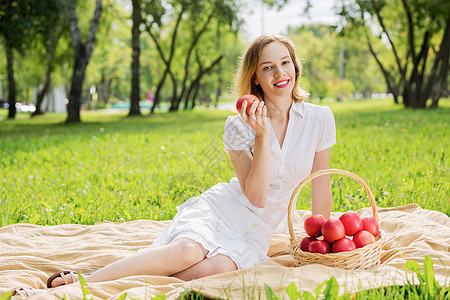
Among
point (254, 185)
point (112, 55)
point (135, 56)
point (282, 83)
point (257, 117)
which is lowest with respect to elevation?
point (254, 185)

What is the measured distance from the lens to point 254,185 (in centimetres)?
313

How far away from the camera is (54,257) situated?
12.5ft

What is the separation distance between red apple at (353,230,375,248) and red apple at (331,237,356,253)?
7 cm

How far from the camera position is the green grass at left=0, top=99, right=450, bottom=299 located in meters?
5.22

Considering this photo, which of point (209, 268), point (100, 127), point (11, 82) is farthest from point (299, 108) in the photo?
point (11, 82)

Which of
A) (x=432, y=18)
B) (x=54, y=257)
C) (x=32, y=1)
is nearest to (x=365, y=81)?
(x=432, y=18)

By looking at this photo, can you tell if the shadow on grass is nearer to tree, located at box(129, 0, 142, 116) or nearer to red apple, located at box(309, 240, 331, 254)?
tree, located at box(129, 0, 142, 116)

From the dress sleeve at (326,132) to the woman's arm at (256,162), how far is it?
1.99ft

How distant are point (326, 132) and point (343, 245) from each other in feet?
2.99

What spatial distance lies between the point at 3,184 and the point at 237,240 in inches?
178

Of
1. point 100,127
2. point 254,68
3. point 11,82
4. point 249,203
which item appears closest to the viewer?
point 249,203

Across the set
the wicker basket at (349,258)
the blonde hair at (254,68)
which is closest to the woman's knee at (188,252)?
the wicker basket at (349,258)

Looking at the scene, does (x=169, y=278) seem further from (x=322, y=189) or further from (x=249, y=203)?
(x=322, y=189)

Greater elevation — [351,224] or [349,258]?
[351,224]
